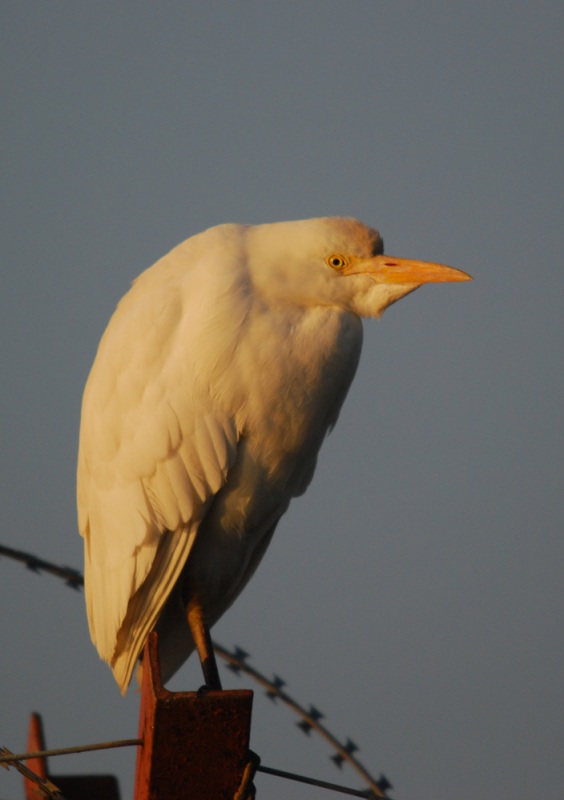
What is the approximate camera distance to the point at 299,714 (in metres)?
4.32

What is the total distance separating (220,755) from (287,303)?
2153 mm

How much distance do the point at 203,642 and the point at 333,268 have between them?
6.09 ft

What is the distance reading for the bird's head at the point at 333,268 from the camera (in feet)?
16.2

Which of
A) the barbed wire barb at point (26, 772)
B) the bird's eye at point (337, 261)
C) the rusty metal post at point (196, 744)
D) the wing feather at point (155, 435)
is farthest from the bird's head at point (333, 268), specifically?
the barbed wire barb at point (26, 772)

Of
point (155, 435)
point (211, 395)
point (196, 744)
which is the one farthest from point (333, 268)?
point (196, 744)

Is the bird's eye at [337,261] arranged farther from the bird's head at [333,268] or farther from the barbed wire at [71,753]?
the barbed wire at [71,753]

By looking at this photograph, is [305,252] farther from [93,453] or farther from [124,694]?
[124,694]

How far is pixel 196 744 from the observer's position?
347 centimetres

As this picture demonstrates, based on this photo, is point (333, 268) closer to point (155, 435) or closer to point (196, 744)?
point (155, 435)

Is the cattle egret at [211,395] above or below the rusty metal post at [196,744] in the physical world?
above

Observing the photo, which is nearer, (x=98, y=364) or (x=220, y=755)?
(x=220, y=755)

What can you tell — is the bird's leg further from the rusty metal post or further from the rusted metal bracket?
the rusty metal post

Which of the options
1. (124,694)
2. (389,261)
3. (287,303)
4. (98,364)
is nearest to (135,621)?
(124,694)

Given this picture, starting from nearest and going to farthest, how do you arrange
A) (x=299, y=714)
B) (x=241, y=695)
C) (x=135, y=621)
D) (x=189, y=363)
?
(x=241, y=695)
(x=299, y=714)
(x=189, y=363)
(x=135, y=621)
